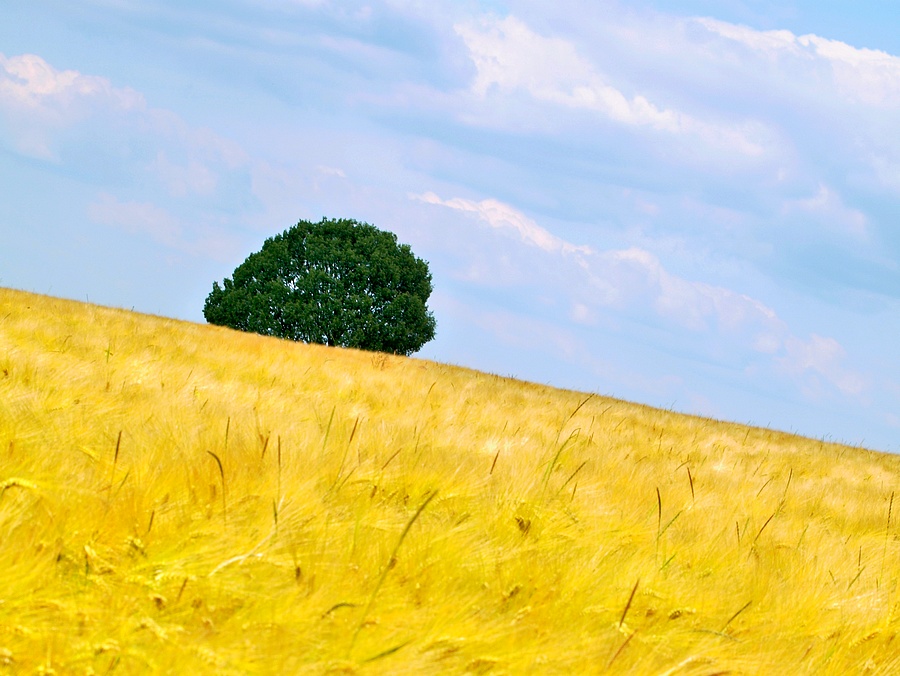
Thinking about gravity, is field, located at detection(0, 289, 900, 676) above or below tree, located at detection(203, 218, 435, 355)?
below

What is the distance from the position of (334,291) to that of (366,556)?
23.5 metres

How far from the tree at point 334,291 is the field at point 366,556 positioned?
2023cm

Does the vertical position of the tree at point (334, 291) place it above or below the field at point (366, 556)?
above

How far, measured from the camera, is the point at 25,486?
2533 mm

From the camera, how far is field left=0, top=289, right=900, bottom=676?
218 centimetres

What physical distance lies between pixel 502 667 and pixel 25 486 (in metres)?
1.47

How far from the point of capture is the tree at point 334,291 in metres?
25.6

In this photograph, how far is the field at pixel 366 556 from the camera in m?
2.18

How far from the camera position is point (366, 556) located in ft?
8.83

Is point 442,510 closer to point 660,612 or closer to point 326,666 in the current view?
point 660,612

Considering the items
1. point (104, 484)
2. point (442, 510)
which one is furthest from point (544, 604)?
point (104, 484)

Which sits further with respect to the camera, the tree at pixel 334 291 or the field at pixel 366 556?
the tree at pixel 334 291

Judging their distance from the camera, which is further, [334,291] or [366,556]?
[334,291]

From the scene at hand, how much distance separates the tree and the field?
20235 mm
